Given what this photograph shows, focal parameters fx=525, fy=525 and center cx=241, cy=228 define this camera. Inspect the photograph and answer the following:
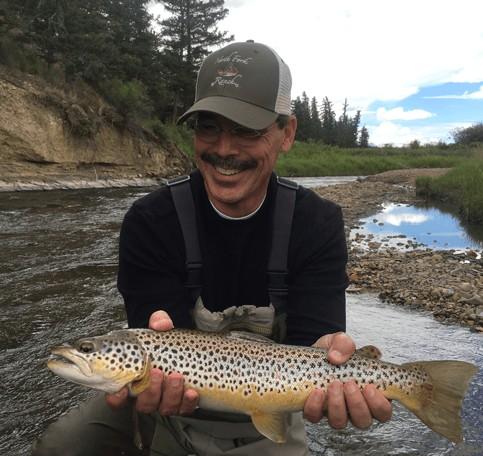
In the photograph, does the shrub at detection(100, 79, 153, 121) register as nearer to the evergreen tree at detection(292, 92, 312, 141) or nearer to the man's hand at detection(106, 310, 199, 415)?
the man's hand at detection(106, 310, 199, 415)

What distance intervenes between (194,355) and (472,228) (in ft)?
46.8

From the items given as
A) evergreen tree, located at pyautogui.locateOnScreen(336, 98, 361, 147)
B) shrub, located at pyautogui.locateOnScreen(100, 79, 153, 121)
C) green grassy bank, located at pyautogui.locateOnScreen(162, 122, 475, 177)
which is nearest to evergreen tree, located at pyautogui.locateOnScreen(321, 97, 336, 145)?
evergreen tree, located at pyautogui.locateOnScreen(336, 98, 361, 147)

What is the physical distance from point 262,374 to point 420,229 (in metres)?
13.2

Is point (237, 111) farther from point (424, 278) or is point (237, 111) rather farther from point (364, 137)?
point (364, 137)

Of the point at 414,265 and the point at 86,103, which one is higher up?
the point at 86,103

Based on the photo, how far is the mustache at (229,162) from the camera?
9.15 ft

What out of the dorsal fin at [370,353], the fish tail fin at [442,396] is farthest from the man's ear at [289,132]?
the fish tail fin at [442,396]

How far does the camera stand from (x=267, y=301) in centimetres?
293

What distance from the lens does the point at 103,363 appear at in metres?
2.34

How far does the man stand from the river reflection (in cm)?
967

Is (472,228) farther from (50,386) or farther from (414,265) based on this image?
(50,386)

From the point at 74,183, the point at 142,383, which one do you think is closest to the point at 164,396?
the point at 142,383

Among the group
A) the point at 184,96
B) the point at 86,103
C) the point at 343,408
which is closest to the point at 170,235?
the point at 343,408

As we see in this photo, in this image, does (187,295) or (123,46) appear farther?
(123,46)
